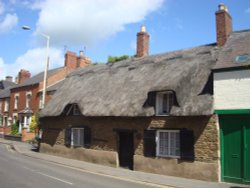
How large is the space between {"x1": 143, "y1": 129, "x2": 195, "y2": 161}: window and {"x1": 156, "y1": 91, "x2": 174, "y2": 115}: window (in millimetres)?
1102

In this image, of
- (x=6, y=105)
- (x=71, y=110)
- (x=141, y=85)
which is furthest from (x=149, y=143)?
(x=6, y=105)

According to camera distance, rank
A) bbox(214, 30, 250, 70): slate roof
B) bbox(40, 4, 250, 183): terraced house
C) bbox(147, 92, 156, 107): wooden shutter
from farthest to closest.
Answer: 1. bbox(147, 92, 156, 107): wooden shutter
2. bbox(40, 4, 250, 183): terraced house
3. bbox(214, 30, 250, 70): slate roof

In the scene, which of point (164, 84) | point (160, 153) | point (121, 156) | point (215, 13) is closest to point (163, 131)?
point (160, 153)

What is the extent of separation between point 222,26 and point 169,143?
764 cm

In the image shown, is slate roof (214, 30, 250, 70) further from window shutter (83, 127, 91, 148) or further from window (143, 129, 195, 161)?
window shutter (83, 127, 91, 148)

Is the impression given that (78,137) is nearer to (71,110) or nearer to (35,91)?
(71,110)

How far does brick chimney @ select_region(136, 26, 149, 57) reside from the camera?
27.3m

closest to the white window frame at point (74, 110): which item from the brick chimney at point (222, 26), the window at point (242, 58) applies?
the brick chimney at point (222, 26)

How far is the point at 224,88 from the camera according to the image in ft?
51.9

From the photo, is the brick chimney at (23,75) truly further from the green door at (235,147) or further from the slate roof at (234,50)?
the green door at (235,147)

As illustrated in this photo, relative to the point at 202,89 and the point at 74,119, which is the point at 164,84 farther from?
the point at 74,119

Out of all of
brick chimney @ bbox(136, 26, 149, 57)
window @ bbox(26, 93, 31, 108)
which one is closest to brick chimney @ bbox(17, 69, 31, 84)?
window @ bbox(26, 93, 31, 108)

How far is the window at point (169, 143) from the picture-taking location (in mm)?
16773

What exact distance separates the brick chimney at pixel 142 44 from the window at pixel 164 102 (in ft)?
29.7
